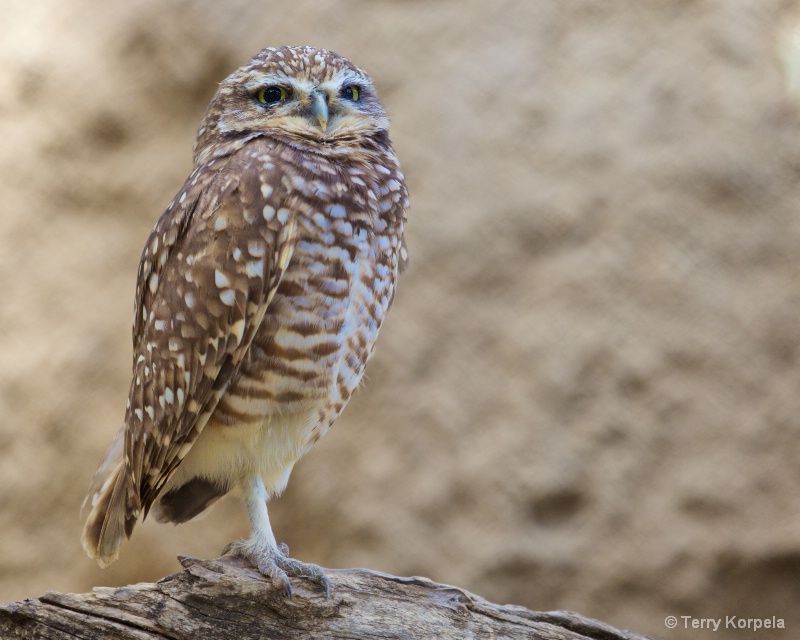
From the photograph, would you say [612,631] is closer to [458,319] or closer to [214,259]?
[214,259]

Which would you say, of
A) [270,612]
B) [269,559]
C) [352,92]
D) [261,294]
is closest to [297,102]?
[352,92]

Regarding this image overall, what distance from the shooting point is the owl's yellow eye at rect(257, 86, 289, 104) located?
240cm

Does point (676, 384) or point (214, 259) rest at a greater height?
point (676, 384)

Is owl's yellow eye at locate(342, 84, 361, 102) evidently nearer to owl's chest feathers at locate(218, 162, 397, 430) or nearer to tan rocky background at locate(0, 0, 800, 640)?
owl's chest feathers at locate(218, 162, 397, 430)

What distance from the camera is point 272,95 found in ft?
7.91

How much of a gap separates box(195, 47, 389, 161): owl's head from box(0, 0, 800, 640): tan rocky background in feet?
5.00

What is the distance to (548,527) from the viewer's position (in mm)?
3914

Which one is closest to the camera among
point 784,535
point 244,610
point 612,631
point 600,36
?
point 244,610

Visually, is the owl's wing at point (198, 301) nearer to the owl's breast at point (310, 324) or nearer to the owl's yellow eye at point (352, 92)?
the owl's breast at point (310, 324)

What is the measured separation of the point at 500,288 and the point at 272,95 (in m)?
1.83

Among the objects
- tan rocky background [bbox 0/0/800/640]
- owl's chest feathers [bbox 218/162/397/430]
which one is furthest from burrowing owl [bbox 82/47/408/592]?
tan rocky background [bbox 0/0/800/640]

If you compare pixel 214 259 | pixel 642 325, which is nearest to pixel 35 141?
pixel 214 259

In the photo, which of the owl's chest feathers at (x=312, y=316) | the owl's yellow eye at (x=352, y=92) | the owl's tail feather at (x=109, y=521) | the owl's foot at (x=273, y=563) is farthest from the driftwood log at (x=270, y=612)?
the owl's yellow eye at (x=352, y=92)

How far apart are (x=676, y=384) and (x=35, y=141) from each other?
118 inches
